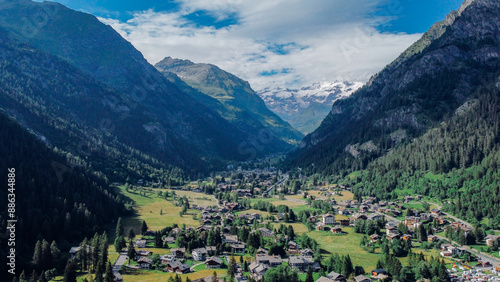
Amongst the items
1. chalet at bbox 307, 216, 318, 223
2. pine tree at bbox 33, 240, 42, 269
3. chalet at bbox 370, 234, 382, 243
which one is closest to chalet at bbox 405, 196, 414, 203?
chalet at bbox 307, 216, 318, 223

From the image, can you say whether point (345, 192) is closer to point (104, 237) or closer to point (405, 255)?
point (405, 255)

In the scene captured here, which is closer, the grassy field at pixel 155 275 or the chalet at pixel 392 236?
the grassy field at pixel 155 275

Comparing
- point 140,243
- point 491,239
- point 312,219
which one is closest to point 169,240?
point 140,243

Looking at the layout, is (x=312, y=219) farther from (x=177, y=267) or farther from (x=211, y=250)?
(x=177, y=267)

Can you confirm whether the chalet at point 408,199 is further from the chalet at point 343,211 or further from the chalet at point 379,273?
the chalet at point 379,273


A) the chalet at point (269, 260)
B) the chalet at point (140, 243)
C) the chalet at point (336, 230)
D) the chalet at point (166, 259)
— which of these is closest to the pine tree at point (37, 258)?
the chalet at point (140, 243)

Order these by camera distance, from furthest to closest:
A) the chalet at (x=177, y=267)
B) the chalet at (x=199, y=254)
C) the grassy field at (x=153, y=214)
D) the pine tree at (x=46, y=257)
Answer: the grassy field at (x=153, y=214), the chalet at (x=199, y=254), the chalet at (x=177, y=267), the pine tree at (x=46, y=257)
